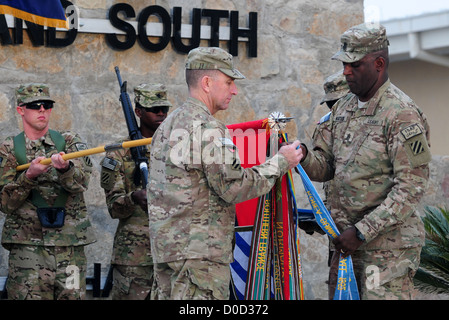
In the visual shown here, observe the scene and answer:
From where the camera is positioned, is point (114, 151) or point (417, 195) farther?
point (114, 151)

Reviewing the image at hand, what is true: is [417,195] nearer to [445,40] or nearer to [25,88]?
[25,88]

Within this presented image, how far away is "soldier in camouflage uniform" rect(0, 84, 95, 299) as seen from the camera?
5.88 m

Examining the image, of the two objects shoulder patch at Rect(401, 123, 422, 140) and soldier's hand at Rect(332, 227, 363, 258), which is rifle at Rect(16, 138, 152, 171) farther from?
shoulder patch at Rect(401, 123, 422, 140)

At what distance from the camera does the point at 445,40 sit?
10.8m

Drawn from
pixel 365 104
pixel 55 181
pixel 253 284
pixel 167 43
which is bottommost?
pixel 253 284

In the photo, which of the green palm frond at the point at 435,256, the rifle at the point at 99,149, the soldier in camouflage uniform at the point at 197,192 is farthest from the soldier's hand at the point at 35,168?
the green palm frond at the point at 435,256

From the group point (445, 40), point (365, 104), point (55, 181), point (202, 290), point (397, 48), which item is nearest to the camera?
point (202, 290)

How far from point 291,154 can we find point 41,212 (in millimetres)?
2020

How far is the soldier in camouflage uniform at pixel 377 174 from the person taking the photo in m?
4.83

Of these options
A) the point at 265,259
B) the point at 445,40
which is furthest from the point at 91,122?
the point at 445,40

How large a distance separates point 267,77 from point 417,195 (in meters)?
3.12

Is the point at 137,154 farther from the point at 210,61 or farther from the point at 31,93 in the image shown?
the point at 210,61

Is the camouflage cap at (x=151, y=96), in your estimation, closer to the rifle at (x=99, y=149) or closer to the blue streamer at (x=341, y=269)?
the rifle at (x=99, y=149)

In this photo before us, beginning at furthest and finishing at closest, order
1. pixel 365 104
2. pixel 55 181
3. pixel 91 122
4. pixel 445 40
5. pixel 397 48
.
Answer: pixel 397 48 → pixel 445 40 → pixel 91 122 → pixel 55 181 → pixel 365 104
